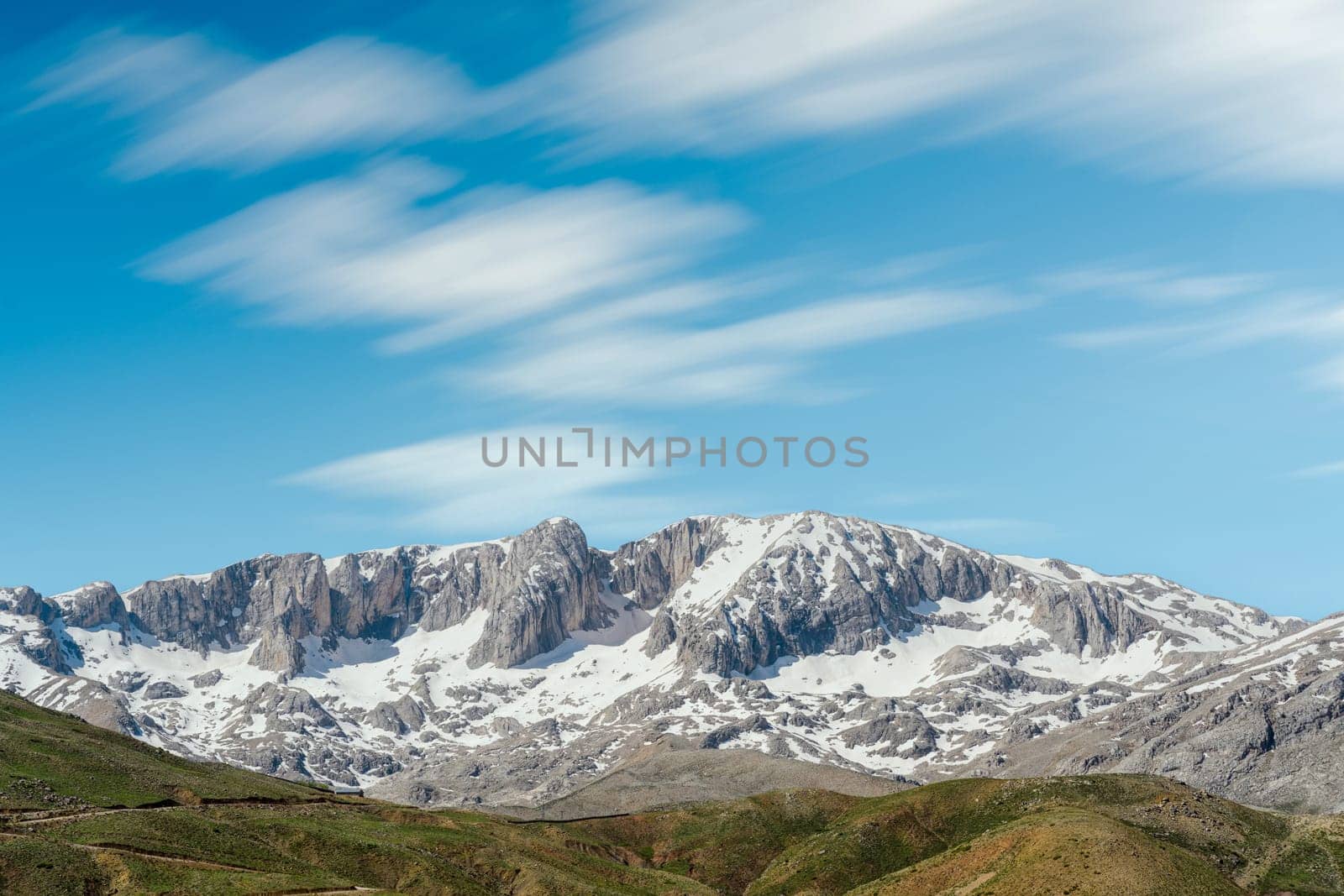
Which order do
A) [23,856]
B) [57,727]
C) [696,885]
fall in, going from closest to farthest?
[23,856]
[696,885]
[57,727]

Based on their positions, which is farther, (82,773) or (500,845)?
(500,845)

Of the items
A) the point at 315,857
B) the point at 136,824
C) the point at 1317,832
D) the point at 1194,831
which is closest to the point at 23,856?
the point at 136,824

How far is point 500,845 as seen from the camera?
173500 millimetres

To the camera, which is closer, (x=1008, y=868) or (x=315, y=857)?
(x=1008, y=868)

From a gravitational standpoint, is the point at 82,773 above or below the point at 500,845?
above

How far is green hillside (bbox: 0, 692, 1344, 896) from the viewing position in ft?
412

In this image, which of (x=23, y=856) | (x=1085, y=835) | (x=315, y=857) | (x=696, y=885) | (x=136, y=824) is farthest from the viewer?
(x=696, y=885)

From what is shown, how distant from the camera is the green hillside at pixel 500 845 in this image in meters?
126

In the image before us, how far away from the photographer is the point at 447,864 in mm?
160625

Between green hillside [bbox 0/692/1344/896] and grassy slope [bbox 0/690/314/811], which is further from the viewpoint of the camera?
grassy slope [bbox 0/690/314/811]

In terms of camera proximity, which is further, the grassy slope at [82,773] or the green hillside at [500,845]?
the grassy slope at [82,773]

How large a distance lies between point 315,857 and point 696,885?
5050 cm

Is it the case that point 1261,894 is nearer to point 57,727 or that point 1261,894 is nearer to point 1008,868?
point 1008,868

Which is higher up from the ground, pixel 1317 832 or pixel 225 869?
pixel 225 869
